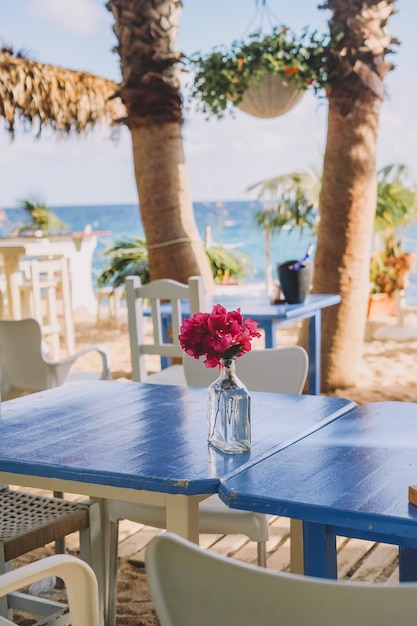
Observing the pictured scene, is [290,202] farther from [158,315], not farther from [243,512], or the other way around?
[243,512]

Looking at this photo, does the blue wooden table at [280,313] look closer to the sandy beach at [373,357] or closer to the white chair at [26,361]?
the sandy beach at [373,357]

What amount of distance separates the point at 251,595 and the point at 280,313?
11.4ft

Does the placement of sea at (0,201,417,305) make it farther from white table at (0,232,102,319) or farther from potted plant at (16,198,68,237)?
white table at (0,232,102,319)

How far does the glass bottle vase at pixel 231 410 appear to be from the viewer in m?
1.85

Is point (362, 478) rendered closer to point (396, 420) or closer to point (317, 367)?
point (396, 420)

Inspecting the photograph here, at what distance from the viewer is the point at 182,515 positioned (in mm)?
1734

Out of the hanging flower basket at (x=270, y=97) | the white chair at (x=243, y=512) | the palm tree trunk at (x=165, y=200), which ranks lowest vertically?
the white chair at (x=243, y=512)

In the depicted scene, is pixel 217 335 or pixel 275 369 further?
pixel 275 369

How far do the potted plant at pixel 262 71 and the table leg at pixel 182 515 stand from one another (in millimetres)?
4003

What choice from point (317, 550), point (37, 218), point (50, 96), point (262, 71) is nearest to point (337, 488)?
point (317, 550)

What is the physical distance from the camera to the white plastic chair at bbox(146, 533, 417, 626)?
1038mm

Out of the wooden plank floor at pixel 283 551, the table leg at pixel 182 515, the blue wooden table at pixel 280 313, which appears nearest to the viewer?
the table leg at pixel 182 515

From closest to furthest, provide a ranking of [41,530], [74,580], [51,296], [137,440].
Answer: [74,580]
[137,440]
[41,530]
[51,296]

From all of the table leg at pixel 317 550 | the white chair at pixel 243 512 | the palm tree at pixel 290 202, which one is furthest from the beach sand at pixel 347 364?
the palm tree at pixel 290 202
